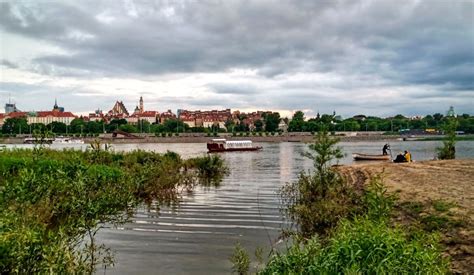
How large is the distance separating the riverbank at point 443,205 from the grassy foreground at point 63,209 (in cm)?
882

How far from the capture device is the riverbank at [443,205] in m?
11.4

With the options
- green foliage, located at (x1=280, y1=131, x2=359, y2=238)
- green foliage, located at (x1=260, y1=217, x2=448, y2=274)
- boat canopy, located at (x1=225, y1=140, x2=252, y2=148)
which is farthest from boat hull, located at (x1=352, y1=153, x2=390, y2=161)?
green foliage, located at (x1=260, y1=217, x2=448, y2=274)

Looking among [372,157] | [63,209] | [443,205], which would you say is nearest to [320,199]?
[443,205]

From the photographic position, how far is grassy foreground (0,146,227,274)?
26.9 ft

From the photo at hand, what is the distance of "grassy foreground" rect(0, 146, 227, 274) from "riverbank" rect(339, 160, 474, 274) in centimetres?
882

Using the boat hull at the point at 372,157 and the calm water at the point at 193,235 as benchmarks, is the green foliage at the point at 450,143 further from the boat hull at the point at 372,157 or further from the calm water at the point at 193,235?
the calm water at the point at 193,235

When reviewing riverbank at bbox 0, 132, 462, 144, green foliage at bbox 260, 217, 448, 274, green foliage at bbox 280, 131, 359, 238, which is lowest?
riverbank at bbox 0, 132, 462, 144

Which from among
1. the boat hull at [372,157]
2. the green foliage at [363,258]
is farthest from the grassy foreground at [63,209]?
the boat hull at [372,157]

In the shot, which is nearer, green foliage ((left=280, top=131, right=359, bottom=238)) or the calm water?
the calm water

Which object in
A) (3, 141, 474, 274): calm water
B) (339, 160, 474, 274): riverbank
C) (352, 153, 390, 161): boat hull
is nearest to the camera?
(339, 160, 474, 274): riverbank

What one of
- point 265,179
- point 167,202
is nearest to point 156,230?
point 167,202

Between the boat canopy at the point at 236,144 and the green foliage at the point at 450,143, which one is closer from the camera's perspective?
the green foliage at the point at 450,143

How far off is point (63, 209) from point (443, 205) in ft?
40.5

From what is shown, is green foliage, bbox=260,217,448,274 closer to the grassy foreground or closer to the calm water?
the calm water
